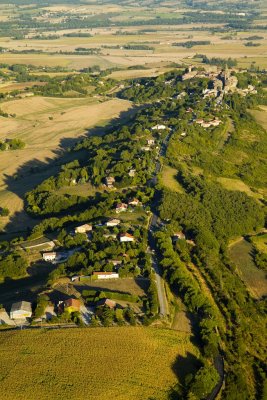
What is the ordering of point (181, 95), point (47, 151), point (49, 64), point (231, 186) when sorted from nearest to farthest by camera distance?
point (231, 186) → point (47, 151) → point (181, 95) → point (49, 64)

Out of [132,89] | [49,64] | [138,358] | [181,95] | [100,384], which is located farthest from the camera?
[49,64]

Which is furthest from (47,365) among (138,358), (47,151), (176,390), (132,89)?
(132,89)

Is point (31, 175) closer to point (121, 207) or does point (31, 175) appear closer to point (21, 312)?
point (121, 207)

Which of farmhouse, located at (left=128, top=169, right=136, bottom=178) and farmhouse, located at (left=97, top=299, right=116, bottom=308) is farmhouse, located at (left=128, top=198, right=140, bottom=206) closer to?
farmhouse, located at (left=128, top=169, right=136, bottom=178)

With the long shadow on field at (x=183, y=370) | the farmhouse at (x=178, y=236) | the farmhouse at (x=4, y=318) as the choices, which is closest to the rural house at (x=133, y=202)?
the farmhouse at (x=178, y=236)

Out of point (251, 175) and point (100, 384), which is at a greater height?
point (100, 384)

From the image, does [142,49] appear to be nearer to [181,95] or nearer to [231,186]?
[181,95]

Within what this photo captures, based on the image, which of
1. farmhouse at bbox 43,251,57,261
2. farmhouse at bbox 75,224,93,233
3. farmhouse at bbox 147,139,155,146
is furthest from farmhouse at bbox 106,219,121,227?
farmhouse at bbox 147,139,155,146

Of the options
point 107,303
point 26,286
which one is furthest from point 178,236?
point 26,286
